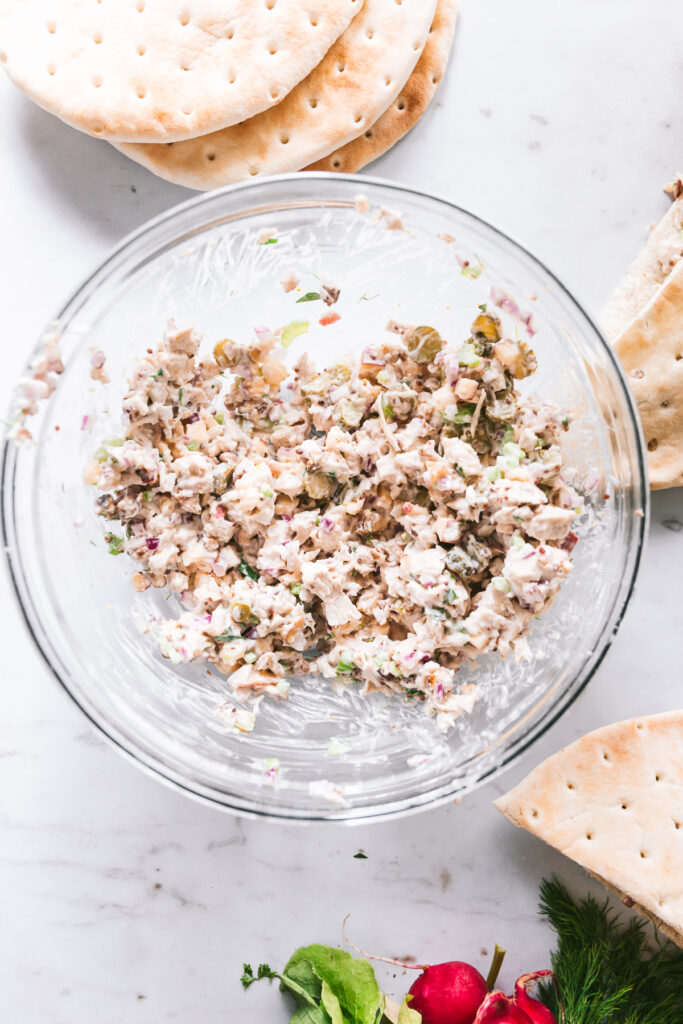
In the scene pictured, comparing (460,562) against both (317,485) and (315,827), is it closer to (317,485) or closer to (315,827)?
(317,485)

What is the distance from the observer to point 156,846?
1.45m

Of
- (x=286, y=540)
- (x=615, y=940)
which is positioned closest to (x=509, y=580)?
(x=286, y=540)

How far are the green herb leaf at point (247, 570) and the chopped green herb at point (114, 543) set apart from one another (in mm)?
181

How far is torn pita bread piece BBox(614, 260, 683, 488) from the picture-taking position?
131 cm

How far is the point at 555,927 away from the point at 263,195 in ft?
4.00

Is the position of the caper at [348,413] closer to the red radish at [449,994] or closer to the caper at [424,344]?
the caper at [424,344]

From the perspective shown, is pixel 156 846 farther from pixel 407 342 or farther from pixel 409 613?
pixel 407 342

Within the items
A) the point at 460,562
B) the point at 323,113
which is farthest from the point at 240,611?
the point at 323,113

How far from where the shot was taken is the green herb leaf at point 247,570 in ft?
4.18

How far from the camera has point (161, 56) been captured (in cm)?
130

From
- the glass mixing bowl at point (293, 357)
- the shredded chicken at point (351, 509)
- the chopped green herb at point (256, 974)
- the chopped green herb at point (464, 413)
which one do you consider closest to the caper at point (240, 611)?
the shredded chicken at point (351, 509)

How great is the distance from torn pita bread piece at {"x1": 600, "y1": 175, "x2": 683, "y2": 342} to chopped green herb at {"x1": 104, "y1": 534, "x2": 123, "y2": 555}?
0.80 metres

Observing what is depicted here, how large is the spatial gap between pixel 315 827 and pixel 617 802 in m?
0.48

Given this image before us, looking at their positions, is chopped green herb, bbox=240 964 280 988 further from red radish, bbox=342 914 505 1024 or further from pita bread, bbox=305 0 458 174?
pita bread, bbox=305 0 458 174
